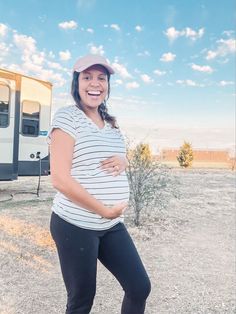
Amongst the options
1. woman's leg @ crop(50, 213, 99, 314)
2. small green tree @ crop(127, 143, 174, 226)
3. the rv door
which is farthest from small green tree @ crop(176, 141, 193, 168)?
woman's leg @ crop(50, 213, 99, 314)

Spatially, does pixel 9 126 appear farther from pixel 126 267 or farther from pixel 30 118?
pixel 126 267

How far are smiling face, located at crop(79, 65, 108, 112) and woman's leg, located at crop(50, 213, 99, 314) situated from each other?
2.06 ft

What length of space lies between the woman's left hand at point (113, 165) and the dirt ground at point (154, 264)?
5.87 feet

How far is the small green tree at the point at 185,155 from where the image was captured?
90.4 feet

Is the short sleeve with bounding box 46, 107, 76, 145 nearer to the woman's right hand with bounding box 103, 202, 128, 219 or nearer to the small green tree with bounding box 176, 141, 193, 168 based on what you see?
the woman's right hand with bounding box 103, 202, 128, 219

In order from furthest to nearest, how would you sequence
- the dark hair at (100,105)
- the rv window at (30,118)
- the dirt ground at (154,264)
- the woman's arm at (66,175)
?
1. the rv window at (30,118)
2. the dirt ground at (154,264)
3. the dark hair at (100,105)
4. the woman's arm at (66,175)

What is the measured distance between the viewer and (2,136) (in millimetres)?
8766

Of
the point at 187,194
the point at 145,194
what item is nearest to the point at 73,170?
the point at 145,194

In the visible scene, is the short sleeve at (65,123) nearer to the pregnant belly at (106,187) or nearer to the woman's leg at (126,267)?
the pregnant belly at (106,187)

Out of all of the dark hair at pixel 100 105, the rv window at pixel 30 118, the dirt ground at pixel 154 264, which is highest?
the rv window at pixel 30 118

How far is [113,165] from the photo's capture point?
6.19ft

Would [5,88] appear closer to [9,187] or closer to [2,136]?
[2,136]

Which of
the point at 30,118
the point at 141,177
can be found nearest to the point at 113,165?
the point at 141,177

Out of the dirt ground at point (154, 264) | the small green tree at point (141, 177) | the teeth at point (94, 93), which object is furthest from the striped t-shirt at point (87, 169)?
the small green tree at point (141, 177)
